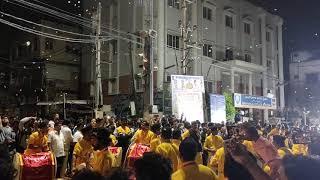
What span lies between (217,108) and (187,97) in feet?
16.0

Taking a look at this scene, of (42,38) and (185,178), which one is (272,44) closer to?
(42,38)

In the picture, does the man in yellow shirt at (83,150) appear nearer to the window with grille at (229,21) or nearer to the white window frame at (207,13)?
the white window frame at (207,13)

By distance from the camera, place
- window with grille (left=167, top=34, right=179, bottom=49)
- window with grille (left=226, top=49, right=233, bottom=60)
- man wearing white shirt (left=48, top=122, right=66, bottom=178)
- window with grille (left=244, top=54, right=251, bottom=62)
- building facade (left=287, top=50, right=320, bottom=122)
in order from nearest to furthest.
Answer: man wearing white shirt (left=48, top=122, right=66, bottom=178) < window with grille (left=167, top=34, right=179, bottom=49) < window with grille (left=226, top=49, right=233, bottom=60) < window with grille (left=244, top=54, right=251, bottom=62) < building facade (left=287, top=50, right=320, bottom=122)

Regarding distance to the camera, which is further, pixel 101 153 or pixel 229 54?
pixel 229 54

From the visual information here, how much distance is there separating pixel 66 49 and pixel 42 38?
266 cm

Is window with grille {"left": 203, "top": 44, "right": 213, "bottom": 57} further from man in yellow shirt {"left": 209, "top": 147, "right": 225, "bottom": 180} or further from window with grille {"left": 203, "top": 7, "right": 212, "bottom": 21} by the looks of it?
man in yellow shirt {"left": 209, "top": 147, "right": 225, "bottom": 180}

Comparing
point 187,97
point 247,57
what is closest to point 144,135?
point 187,97

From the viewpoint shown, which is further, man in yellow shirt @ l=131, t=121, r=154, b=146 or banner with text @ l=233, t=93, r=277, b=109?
banner with text @ l=233, t=93, r=277, b=109

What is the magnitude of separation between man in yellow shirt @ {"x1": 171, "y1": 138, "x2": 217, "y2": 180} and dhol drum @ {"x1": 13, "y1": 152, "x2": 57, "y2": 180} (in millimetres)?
5172

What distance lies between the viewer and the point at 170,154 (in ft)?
25.1

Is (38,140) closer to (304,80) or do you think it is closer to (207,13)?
(207,13)

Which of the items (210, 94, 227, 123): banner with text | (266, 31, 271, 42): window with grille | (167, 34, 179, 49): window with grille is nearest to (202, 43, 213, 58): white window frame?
(167, 34, 179, 49): window with grille

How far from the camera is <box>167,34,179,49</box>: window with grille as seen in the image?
3406 cm

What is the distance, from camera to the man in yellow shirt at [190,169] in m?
5.07
